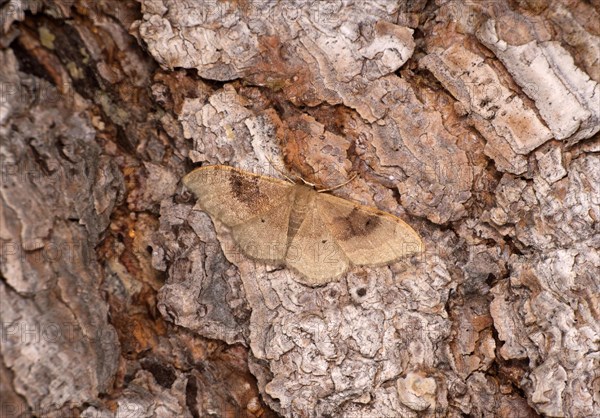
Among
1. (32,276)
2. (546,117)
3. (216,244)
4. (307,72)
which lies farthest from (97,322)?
(546,117)

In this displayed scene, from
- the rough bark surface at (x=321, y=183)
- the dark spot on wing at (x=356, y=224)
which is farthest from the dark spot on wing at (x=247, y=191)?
the dark spot on wing at (x=356, y=224)

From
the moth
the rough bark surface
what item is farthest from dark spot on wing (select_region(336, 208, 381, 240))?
the rough bark surface

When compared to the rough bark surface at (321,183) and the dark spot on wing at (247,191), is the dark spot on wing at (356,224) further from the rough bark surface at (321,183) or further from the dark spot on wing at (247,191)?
the dark spot on wing at (247,191)

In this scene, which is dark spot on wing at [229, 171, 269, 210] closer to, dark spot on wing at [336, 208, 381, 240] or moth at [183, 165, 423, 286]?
moth at [183, 165, 423, 286]

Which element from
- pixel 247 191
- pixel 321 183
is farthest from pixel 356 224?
pixel 247 191

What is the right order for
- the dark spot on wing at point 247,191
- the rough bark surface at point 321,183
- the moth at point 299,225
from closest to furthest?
the rough bark surface at point 321,183 < the moth at point 299,225 < the dark spot on wing at point 247,191

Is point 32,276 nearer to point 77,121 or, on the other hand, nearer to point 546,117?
point 77,121
